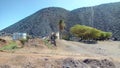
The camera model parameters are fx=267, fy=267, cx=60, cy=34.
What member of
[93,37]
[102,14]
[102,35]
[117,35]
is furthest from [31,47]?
[102,14]

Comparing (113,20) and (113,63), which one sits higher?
(113,20)

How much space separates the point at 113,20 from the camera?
133 meters

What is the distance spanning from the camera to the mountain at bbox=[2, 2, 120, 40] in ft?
435

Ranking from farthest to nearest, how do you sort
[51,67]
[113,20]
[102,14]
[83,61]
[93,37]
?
[102,14] < [113,20] < [93,37] < [83,61] < [51,67]

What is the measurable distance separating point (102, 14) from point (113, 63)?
4709 inches

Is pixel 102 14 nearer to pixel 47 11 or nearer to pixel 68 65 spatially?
pixel 47 11

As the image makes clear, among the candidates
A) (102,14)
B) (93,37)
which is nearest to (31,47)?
(93,37)

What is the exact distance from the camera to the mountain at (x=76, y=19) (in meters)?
132

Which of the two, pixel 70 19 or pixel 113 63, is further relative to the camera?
pixel 70 19

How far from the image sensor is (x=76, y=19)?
14975 cm

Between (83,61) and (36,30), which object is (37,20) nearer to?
(36,30)

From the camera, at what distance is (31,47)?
37938mm

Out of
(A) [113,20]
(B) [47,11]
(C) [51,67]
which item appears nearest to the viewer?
(C) [51,67]

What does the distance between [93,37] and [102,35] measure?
1287 centimetres
